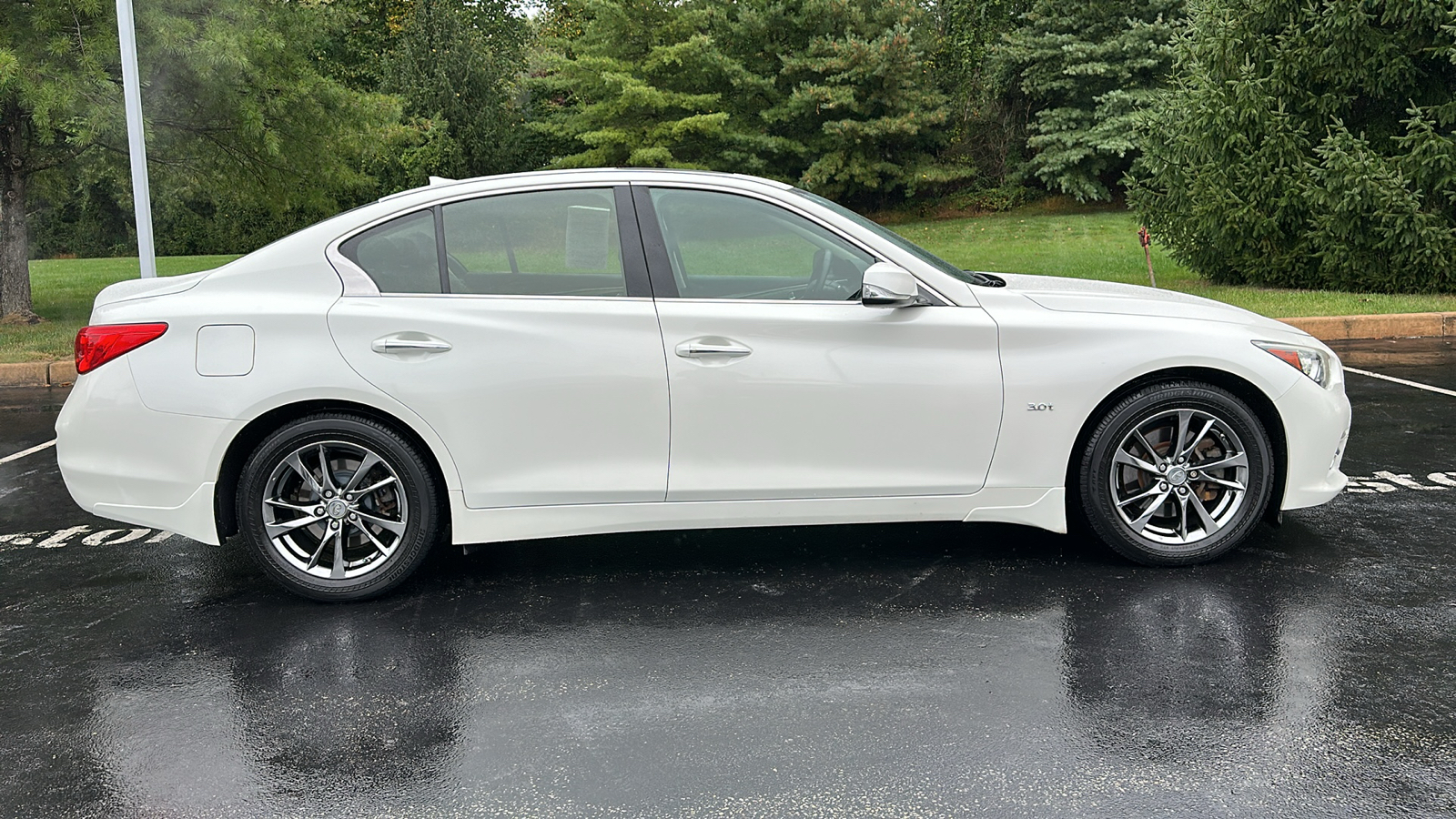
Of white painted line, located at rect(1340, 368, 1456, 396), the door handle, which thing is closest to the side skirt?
the door handle

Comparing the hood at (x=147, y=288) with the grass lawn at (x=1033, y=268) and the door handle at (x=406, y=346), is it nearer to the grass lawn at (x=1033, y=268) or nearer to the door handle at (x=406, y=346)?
the door handle at (x=406, y=346)

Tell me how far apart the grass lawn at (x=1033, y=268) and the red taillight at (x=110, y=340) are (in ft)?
23.9

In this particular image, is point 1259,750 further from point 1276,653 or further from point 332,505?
point 332,505

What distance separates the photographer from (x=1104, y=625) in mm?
4223

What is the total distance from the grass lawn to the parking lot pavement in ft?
25.1

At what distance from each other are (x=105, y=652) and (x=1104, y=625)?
11.6ft

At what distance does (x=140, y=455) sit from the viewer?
4539mm

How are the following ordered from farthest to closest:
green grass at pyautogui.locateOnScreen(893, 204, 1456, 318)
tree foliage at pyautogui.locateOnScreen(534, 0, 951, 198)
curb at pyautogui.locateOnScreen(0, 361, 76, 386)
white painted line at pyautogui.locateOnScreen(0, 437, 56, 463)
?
tree foliage at pyautogui.locateOnScreen(534, 0, 951, 198)
green grass at pyautogui.locateOnScreen(893, 204, 1456, 318)
curb at pyautogui.locateOnScreen(0, 361, 76, 386)
white painted line at pyautogui.locateOnScreen(0, 437, 56, 463)

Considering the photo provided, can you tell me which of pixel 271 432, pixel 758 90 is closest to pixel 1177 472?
pixel 271 432

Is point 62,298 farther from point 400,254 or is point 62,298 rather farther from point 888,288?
point 888,288

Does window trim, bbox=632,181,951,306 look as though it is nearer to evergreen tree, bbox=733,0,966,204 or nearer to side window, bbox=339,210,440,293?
side window, bbox=339,210,440,293

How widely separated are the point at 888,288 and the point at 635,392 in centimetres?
103

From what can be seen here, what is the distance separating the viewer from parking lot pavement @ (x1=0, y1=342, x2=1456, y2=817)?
314 cm

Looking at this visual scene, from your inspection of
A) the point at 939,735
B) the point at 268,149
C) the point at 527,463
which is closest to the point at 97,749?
the point at 527,463
